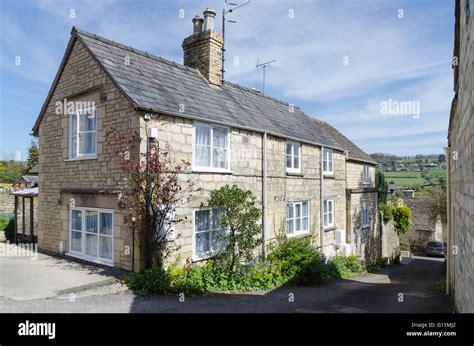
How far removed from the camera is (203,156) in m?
10.9

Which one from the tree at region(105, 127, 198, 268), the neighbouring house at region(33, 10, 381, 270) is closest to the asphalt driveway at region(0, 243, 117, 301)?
the neighbouring house at region(33, 10, 381, 270)

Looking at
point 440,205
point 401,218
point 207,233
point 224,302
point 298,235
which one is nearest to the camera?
point 224,302

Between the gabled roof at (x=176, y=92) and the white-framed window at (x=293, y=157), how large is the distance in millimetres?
407

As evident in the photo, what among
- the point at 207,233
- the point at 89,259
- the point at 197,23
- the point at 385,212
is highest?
the point at 197,23

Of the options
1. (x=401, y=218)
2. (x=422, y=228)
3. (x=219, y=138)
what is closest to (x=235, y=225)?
(x=219, y=138)

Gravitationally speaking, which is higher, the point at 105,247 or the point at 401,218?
the point at 105,247

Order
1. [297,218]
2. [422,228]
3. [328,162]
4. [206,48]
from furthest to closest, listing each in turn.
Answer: [422,228]
[328,162]
[297,218]
[206,48]

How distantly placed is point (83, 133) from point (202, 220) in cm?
466

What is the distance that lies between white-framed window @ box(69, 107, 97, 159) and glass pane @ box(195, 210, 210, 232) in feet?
11.8

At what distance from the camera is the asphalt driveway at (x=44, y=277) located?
7.97 metres

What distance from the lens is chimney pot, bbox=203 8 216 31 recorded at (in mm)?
13766

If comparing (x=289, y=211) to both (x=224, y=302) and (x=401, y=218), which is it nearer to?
(x=224, y=302)

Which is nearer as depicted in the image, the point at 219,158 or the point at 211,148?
the point at 211,148
